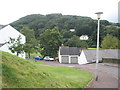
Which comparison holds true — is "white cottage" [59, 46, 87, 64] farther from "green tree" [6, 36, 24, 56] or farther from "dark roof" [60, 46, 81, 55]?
"green tree" [6, 36, 24, 56]

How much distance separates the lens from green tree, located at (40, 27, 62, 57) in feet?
161

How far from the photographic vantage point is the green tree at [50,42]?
161ft

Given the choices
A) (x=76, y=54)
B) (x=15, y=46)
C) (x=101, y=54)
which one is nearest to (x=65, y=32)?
(x=76, y=54)

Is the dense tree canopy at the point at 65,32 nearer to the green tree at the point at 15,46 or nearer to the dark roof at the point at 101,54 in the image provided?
the green tree at the point at 15,46

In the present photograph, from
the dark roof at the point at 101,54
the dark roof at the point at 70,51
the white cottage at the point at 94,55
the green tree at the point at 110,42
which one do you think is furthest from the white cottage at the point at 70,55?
the green tree at the point at 110,42

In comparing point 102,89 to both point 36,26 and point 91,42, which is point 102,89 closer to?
point 91,42

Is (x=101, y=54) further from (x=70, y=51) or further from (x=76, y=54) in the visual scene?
(x=70, y=51)

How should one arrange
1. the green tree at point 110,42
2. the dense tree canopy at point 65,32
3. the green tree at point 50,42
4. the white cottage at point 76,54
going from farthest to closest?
the dense tree canopy at point 65,32, the green tree at point 50,42, the green tree at point 110,42, the white cottage at point 76,54

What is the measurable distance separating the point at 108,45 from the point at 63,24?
5451 centimetres

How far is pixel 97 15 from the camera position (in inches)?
479

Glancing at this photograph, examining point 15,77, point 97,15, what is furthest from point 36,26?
point 15,77

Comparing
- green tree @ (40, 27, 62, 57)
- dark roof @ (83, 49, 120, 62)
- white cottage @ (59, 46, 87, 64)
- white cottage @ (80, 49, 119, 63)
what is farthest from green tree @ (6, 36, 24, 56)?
green tree @ (40, 27, 62, 57)

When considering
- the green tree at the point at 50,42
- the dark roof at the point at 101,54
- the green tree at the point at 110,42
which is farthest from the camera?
the green tree at the point at 50,42

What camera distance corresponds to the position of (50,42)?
160 feet
